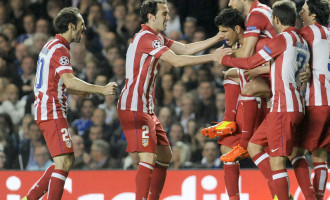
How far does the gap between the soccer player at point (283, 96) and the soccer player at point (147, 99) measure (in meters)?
0.50

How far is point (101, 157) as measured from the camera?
8.41 metres

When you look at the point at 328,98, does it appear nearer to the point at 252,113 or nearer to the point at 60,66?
the point at 252,113

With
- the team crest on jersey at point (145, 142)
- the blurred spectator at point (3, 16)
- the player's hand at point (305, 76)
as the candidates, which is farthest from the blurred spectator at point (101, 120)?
the player's hand at point (305, 76)

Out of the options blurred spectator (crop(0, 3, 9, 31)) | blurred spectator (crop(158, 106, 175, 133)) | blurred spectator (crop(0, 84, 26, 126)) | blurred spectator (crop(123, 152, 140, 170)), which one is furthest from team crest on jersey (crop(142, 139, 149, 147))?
blurred spectator (crop(0, 3, 9, 31))

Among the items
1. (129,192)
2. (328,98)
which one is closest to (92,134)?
(129,192)

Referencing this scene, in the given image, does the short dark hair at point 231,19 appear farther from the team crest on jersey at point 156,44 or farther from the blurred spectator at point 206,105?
the blurred spectator at point 206,105

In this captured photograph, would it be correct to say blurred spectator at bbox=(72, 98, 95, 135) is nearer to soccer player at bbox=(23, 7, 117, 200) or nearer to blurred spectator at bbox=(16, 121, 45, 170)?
blurred spectator at bbox=(16, 121, 45, 170)

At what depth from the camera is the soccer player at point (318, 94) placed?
18.9 feet

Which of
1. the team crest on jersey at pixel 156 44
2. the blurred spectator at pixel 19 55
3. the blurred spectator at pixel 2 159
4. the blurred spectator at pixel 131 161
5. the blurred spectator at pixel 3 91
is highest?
the team crest on jersey at pixel 156 44

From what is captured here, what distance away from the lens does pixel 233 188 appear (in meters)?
6.07

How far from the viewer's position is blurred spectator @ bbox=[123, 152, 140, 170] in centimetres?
824

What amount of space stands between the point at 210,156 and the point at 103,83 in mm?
1593

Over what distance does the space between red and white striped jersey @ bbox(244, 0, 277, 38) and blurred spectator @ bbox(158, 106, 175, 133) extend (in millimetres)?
2666

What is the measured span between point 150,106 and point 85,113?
2.71 m
